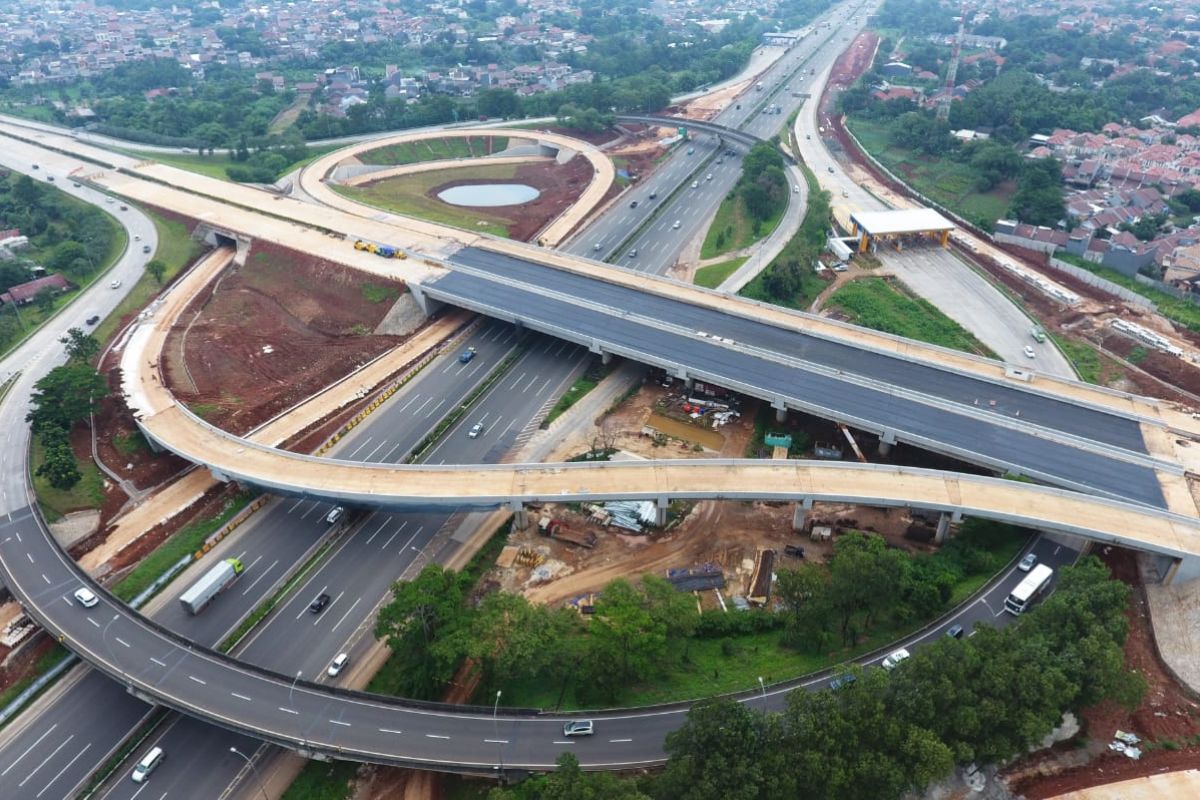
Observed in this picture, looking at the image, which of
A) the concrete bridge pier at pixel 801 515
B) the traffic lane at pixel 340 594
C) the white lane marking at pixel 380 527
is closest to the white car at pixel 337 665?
the traffic lane at pixel 340 594

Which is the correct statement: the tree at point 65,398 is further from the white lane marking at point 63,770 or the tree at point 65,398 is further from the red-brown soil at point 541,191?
the red-brown soil at point 541,191

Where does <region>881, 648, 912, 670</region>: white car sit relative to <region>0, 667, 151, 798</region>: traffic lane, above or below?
above

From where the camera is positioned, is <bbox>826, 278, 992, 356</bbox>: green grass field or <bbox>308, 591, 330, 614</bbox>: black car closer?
<bbox>308, 591, 330, 614</bbox>: black car

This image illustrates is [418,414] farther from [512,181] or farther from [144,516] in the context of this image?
[512,181]

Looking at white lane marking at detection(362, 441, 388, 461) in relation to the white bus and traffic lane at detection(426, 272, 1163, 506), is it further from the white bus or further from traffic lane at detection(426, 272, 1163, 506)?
the white bus

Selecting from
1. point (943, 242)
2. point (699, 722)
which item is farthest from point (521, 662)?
point (943, 242)

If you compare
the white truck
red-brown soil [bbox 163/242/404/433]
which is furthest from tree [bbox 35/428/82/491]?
the white truck
